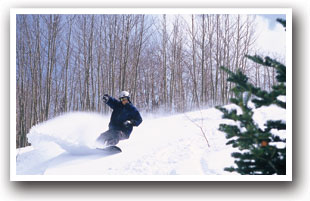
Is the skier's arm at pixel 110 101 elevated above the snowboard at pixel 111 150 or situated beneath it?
elevated above

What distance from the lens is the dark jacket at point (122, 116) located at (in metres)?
3.20

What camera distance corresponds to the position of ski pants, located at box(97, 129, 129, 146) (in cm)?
314

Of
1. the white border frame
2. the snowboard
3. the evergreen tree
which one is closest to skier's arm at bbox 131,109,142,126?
the snowboard

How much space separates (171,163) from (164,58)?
4.31 feet

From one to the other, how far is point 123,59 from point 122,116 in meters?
0.74

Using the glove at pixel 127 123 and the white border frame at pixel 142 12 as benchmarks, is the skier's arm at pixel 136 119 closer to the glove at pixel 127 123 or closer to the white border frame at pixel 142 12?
the glove at pixel 127 123

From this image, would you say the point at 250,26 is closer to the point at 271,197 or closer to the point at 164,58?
the point at 164,58

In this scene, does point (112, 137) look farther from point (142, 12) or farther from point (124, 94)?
point (142, 12)

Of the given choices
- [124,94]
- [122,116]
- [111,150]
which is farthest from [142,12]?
[111,150]

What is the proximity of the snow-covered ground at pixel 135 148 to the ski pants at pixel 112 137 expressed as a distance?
0.07 metres

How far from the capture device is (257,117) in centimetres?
260

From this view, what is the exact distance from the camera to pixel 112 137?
3.15 metres

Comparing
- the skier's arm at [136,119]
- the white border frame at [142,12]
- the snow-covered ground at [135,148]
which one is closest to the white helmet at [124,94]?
the skier's arm at [136,119]

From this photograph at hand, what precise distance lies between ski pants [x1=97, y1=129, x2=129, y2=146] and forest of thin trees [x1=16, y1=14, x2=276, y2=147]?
29 cm
